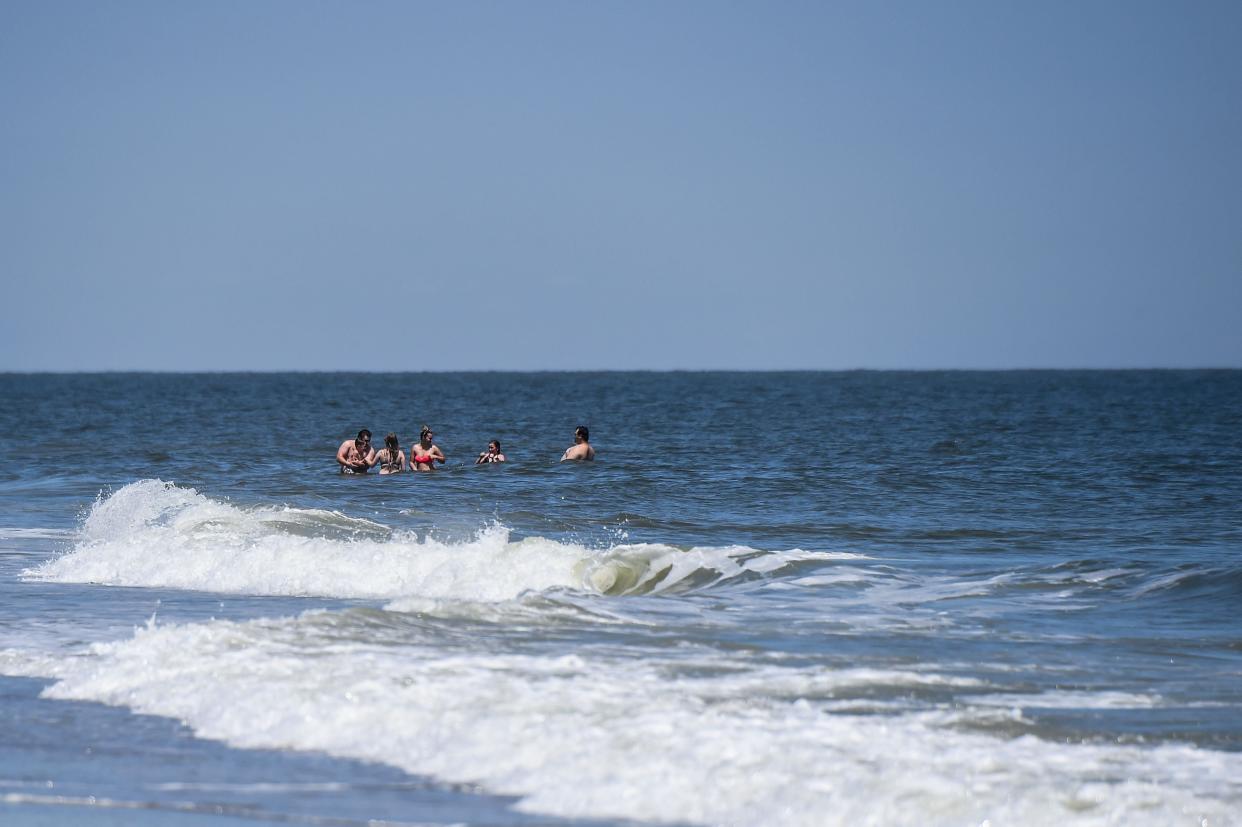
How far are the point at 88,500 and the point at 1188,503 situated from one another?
58.4 ft

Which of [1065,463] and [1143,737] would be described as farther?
[1065,463]

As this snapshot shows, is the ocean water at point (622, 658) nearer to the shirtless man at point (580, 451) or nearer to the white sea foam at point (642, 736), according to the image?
the white sea foam at point (642, 736)

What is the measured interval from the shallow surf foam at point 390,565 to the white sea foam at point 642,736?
12.9ft

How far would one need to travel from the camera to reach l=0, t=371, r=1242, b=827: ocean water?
631cm

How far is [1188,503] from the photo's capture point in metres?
22.3

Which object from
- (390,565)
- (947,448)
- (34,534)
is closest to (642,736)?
(390,565)

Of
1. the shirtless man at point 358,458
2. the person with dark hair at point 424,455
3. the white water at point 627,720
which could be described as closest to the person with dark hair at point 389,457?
the shirtless man at point 358,458

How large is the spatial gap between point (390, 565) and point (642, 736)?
7.50 m

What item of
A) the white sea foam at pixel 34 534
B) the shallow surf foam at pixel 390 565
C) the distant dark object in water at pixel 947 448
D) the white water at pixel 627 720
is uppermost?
the distant dark object in water at pixel 947 448

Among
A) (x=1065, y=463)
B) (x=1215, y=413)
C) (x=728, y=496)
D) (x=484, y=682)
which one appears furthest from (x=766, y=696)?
(x=1215, y=413)

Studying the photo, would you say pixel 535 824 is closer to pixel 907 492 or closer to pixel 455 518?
pixel 455 518

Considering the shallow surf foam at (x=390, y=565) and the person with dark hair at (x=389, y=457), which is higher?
the person with dark hair at (x=389, y=457)

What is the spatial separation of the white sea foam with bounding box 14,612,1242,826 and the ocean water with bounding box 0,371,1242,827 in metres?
0.02

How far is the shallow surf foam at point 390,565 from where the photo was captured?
523 inches
